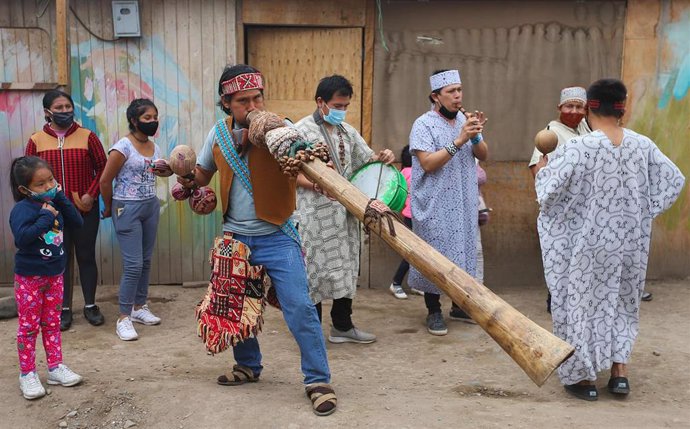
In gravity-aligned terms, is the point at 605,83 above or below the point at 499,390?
above

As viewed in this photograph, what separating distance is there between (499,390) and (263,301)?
158 centimetres

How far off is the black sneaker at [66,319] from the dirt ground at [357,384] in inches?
2.4

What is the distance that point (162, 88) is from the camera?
259 inches

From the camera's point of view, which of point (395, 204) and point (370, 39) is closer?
point (395, 204)

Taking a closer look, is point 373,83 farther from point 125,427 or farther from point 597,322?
point 125,427

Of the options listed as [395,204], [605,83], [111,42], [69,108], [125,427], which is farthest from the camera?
[111,42]

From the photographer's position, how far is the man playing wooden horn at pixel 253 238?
12.3ft

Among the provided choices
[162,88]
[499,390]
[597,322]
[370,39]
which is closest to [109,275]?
[162,88]

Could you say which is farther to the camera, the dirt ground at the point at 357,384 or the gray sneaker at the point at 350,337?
the gray sneaker at the point at 350,337

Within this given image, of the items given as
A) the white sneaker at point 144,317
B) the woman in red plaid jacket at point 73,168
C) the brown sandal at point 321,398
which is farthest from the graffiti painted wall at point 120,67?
the brown sandal at point 321,398

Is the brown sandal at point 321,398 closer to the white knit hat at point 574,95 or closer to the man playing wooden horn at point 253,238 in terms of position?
the man playing wooden horn at point 253,238

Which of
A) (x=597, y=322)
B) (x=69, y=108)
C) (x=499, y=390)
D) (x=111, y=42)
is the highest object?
(x=111, y=42)

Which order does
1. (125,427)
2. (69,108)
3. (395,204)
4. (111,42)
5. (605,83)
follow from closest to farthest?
1. (125,427)
2. (605,83)
3. (395,204)
4. (69,108)
5. (111,42)

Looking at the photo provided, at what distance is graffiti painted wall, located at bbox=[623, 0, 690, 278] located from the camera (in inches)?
265
